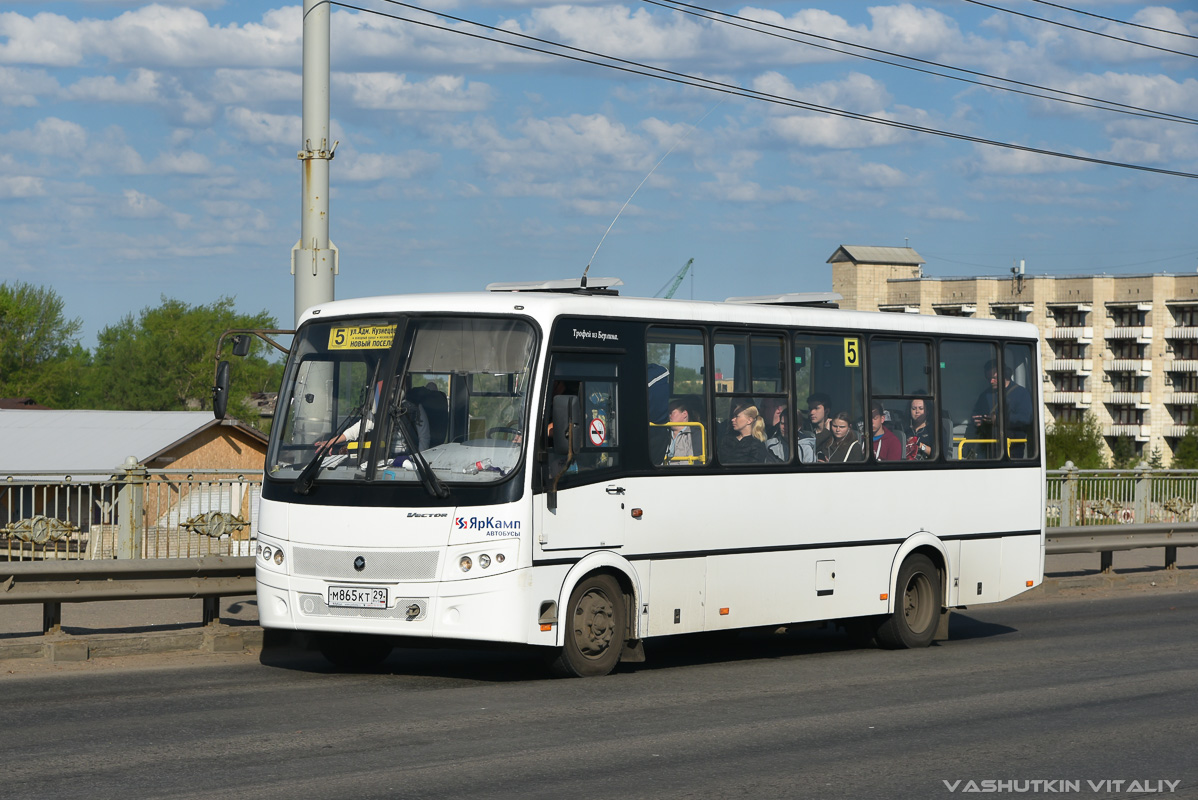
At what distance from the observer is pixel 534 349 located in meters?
10.8

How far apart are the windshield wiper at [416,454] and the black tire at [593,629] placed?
49.6 inches

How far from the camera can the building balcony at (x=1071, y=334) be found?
136m

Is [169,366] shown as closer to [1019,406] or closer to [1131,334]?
[1131,334]

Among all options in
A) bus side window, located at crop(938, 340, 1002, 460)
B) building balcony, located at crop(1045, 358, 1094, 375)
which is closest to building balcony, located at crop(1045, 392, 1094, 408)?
building balcony, located at crop(1045, 358, 1094, 375)

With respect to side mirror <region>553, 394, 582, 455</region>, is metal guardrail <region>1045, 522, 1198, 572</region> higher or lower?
lower

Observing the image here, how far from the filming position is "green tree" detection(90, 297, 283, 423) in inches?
4190

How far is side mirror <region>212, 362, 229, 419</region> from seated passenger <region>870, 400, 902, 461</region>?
561 centimetres

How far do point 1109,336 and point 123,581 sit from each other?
13350cm

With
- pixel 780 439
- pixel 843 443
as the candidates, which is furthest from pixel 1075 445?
pixel 780 439

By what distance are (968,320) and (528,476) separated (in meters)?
6.17

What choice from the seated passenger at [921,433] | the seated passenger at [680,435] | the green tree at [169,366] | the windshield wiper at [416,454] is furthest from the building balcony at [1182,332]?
the windshield wiper at [416,454]

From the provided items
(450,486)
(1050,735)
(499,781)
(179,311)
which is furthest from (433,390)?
(179,311)

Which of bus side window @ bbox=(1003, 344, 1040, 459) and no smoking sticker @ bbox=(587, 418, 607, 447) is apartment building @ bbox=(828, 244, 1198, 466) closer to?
bus side window @ bbox=(1003, 344, 1040, 459)

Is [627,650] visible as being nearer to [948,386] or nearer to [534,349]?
[534,349]
